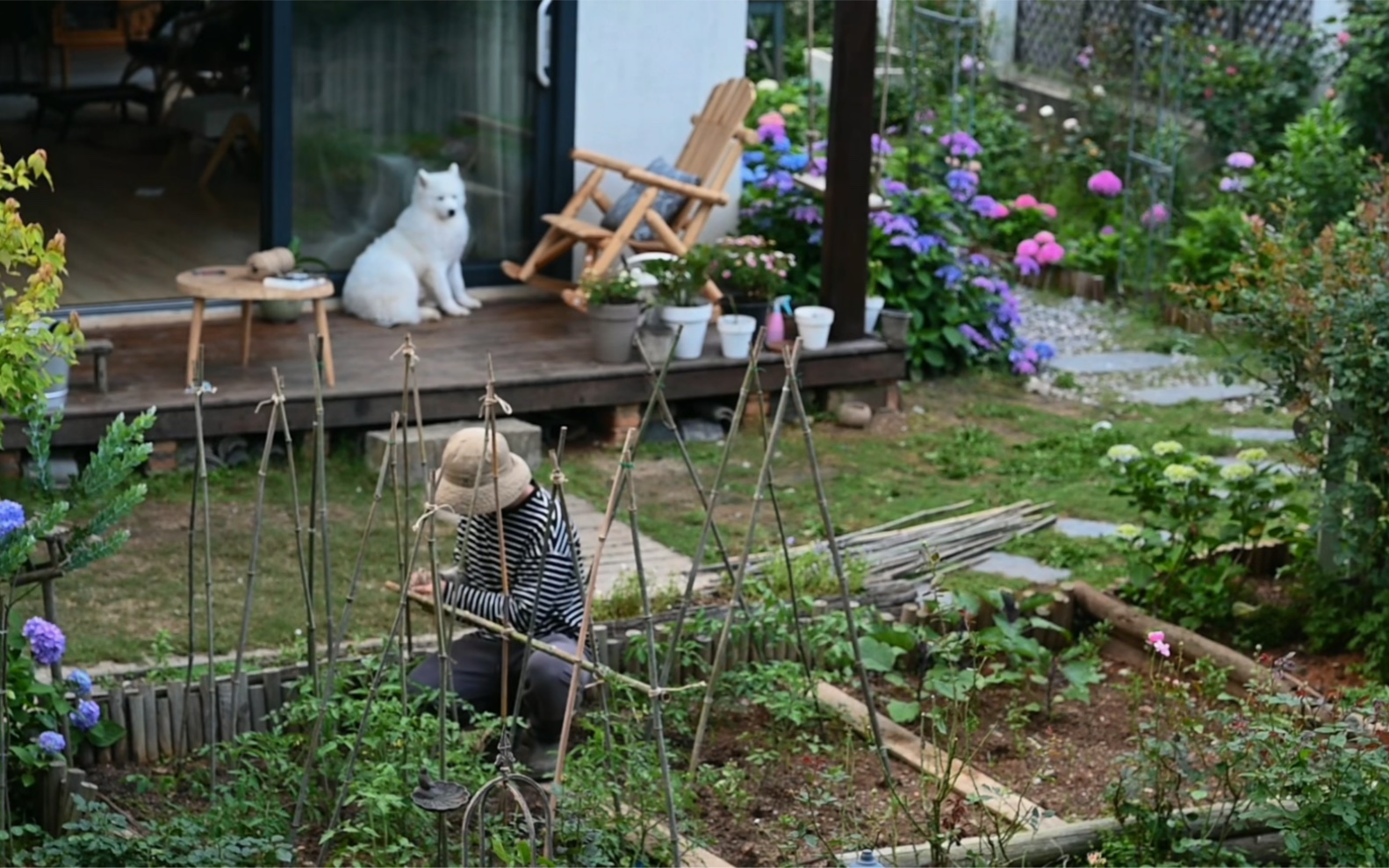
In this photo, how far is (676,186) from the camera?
9117 millimetres

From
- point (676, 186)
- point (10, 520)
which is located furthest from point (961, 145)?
point (10, 520)

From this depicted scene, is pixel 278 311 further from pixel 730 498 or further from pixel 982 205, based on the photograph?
pixel 982 205

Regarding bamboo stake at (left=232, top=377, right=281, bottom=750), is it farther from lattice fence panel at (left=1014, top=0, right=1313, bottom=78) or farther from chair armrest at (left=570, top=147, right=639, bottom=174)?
lattice fence panel at (left=1014, top=0, right=1313, bottom=78)

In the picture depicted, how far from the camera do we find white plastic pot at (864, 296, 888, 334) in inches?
371

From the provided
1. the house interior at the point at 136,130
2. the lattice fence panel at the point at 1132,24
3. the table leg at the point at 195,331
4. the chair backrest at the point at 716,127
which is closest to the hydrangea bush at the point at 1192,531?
the chair backrest at the point at 716,127

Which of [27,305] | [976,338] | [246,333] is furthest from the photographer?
[976,338]

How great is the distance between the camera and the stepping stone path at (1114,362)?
1041 cm

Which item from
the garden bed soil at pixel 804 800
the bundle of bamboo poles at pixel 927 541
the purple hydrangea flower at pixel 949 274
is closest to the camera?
the garden bed soil at pixel 804 800

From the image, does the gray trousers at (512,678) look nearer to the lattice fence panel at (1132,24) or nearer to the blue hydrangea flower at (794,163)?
the blue hydrangea flower at (794,163)

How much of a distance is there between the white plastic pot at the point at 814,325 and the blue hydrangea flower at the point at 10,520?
16.8 feet

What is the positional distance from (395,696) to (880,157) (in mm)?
6877

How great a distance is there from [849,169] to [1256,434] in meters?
2.32

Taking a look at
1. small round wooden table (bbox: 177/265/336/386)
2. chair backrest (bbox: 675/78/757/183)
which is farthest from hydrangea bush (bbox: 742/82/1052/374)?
small round wooden table (bbox: 177/265/336/386)

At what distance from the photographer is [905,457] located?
8727mm
